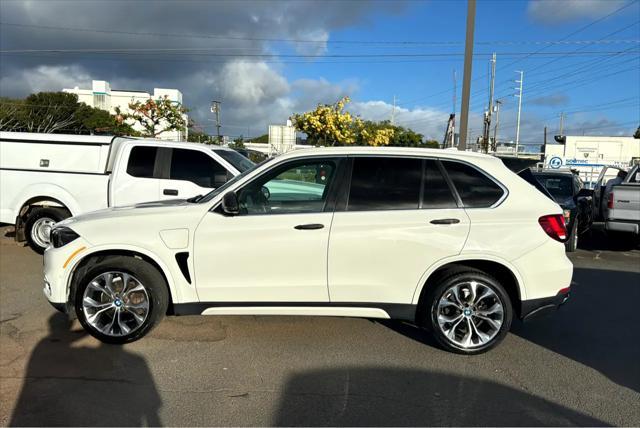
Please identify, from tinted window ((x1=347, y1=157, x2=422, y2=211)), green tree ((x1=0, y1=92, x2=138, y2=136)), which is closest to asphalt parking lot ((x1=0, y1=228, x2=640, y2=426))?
tinted window ((x1=347, y1=157, x2=422, y2=211))

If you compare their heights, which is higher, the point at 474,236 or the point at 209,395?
the point at 474,236

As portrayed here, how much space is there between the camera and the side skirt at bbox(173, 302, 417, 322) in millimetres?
4227

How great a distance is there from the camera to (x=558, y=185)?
11.0m

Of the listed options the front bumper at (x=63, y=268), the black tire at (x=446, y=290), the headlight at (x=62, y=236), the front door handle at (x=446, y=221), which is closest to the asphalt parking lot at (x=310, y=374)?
the black tire at (x=446, y=290)

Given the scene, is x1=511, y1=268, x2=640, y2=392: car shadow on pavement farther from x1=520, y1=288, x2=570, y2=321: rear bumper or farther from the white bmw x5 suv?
the white bmw x5 suv

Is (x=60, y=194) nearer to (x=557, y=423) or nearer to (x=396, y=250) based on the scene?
(x=396, y=250)

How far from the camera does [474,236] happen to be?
414cm

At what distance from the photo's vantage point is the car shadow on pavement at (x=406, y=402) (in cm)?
323

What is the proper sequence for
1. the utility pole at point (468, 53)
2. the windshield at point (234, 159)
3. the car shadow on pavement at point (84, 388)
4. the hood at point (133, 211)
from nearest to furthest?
the car shadow on pavement at point (84, 388) < the hood at point (133, 211) < the windshield at point (234, 159) < the utility pole at point (468, 53)

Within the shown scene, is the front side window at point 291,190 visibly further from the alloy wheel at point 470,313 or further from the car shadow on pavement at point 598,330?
the car shadow on pavement at point 598,330

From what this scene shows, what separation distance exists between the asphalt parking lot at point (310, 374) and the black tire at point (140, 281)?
0.40 feet

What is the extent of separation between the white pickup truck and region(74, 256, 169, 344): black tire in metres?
3.33

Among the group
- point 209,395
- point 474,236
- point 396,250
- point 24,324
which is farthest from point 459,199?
point 24,324

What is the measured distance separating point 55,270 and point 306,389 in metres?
2.52
